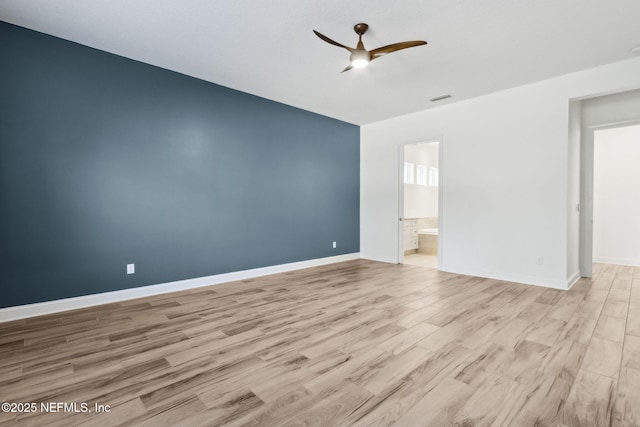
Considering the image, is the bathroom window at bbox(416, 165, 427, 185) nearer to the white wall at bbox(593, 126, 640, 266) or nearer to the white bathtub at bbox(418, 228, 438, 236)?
the white bathtub at bbox(418, 228, 438, 236)

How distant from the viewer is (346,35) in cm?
309

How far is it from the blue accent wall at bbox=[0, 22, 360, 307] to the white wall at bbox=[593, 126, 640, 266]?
584 cm

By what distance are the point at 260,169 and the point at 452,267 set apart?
12.0 feet

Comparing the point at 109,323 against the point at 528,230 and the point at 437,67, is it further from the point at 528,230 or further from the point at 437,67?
the point at 528,230

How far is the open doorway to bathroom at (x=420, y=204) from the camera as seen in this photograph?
712cm

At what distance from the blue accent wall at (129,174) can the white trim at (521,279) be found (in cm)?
289

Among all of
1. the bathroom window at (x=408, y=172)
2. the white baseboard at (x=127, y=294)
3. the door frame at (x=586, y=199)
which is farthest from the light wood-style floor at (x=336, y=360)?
the bathroom window at (x=408, y=172)

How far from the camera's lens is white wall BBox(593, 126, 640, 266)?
217 inches

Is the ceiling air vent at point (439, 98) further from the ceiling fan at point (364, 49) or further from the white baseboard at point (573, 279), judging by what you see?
the white baseboard at point (573, 279)

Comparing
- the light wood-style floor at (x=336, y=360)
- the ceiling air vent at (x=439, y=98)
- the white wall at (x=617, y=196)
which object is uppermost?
the ceiling air vent at (x=439, y=98)

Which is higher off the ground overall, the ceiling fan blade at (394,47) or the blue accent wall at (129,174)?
the ceiling fan blade at (394,47)

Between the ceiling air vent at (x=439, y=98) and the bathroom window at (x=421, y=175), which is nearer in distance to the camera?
the ceiling air vent at (x=439, y=98)

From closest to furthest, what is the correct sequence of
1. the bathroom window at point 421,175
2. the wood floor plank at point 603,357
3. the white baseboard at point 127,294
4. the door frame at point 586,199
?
the wood floor plank at point 603,357, the white baseboard at point 127,294, the door frame at point 586,199, the bathroom window at point 421,175

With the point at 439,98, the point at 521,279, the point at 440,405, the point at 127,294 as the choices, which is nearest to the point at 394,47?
the point at 439,98
